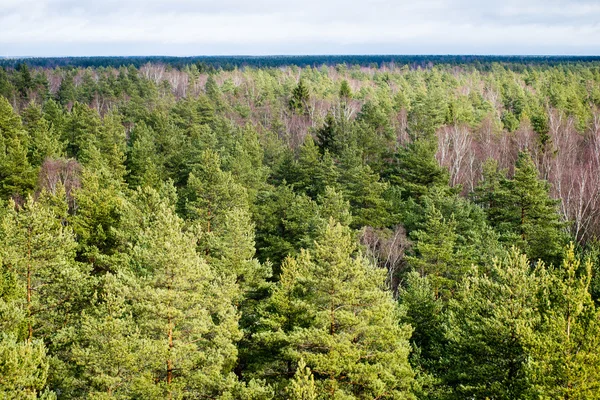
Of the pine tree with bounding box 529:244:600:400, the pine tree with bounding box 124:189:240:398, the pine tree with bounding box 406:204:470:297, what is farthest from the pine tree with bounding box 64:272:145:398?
the pine tree with bounding box 406:204:470:297

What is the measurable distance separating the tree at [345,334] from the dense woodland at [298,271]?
76 millimetres

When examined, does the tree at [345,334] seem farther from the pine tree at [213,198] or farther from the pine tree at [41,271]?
the pine tree at [213,198]

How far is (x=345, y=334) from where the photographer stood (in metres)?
17.4

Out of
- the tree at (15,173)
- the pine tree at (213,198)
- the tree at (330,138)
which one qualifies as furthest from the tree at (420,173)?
the tree at (15,173)

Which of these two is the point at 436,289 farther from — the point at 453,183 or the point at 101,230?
the point at 453,183

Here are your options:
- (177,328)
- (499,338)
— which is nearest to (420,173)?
(499,338)

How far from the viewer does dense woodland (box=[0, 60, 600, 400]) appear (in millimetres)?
15500

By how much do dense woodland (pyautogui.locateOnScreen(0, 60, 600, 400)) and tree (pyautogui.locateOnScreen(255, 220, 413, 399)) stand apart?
0.08 m

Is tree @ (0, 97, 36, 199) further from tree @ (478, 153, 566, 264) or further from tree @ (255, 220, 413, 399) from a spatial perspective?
tree @ (478, 153, 566, 264)

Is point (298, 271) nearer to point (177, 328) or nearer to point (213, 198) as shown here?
point (177, 328)

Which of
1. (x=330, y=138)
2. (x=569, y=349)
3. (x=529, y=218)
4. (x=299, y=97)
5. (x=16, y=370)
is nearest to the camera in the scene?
(x=569, y=349)

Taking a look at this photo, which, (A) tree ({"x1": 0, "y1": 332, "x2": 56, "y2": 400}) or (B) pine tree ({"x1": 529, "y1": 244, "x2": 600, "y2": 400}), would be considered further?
(A) tree ({"x1": 0, "y1": 332, "x2": 56, "y2": 400})

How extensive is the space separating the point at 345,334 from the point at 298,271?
16.4 feet

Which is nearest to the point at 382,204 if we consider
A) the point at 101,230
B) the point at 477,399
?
the point at 101,230
